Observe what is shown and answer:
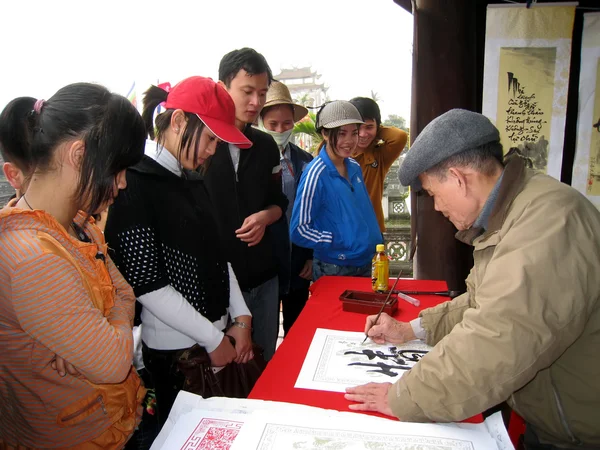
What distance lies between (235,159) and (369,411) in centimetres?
127

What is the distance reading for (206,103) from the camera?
4.54 ft

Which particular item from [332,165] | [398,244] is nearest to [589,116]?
[332,165]

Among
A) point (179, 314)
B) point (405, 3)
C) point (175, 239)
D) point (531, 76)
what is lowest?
point (179, 314)

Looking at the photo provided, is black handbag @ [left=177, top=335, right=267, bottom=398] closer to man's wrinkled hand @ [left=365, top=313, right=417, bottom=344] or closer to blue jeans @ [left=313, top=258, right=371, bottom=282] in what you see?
man's wrinkled hand @ [left=365, top=313, right=417, bottom=344]

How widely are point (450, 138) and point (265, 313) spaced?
4.20 ft

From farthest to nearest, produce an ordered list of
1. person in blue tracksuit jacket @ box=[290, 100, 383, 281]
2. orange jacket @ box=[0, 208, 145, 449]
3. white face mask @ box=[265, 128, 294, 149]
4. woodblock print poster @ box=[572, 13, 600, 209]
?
woodblock print poster @ box=[572, 13, 600, 209] → white face mask @ box=[265, 128, 294, 149] → person in blue tracksuit jacket @ box=[290, 100, 383, 281] → orange jacket @ box=[0, 208, 145, 449]

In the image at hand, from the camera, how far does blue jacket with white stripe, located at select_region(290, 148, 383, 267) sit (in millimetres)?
2184

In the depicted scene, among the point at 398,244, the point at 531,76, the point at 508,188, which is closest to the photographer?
the point at 508,188

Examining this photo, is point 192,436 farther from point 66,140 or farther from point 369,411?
point 66,140

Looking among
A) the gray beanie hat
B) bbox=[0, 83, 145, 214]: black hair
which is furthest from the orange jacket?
the gray beanie hat

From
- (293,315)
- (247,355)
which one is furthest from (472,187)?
(293,315)

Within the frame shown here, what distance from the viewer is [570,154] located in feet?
9.62

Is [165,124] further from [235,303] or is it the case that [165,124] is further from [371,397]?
[371,397]

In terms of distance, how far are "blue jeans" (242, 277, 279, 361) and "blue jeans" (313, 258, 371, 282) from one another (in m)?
0.32
